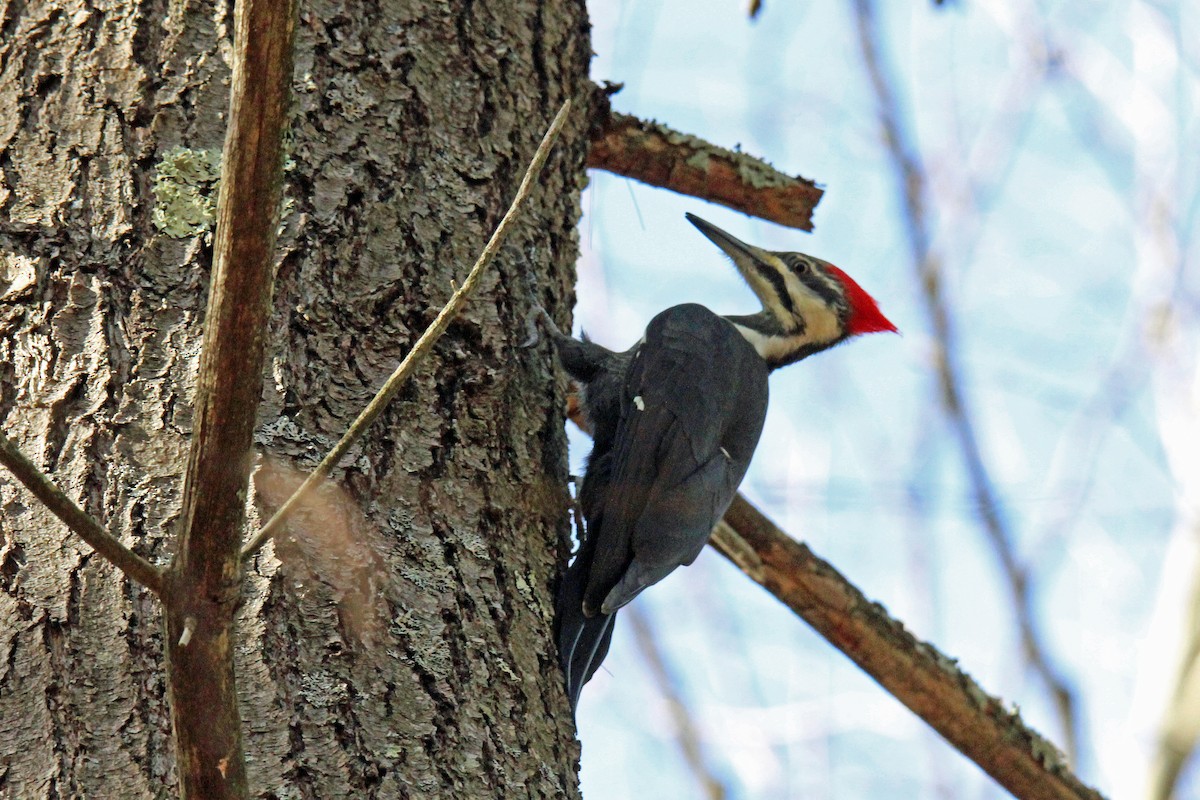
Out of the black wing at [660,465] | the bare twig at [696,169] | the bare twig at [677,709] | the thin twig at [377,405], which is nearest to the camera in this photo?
the thin twig at [377,405]

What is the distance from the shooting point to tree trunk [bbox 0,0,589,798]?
1.55 meters

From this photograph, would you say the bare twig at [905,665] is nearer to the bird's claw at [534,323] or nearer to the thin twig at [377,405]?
the bird's claw at [534,323]

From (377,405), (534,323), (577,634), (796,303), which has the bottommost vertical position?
(377,405)

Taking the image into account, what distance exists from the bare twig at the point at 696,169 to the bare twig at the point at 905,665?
748 millimetres

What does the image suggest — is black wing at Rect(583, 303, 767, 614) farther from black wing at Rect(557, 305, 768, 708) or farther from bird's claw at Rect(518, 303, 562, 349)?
bird's claw at Rect(518, 303, 562, 349)

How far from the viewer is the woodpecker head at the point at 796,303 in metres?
3.89

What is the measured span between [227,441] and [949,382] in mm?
5579

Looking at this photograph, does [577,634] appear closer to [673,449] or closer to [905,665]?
[673,449]

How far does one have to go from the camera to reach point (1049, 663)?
18.7 feet

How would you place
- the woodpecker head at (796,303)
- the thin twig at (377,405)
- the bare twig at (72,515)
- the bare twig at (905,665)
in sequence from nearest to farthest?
the bare twig at (72,515), the thin twig at (377,405), the bare twig at (905,665), the woodpecker head at (796,303)

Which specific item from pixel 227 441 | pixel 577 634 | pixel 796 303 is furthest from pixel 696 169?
pixel 227 441

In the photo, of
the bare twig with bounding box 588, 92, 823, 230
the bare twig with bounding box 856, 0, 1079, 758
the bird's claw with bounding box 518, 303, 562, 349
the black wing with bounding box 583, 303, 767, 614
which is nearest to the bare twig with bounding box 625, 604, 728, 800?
the bare twig with bounding box 856, 0, 1079, 758

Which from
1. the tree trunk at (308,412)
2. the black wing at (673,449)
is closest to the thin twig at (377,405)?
the tree trunk at (308,412)

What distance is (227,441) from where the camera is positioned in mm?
1209
